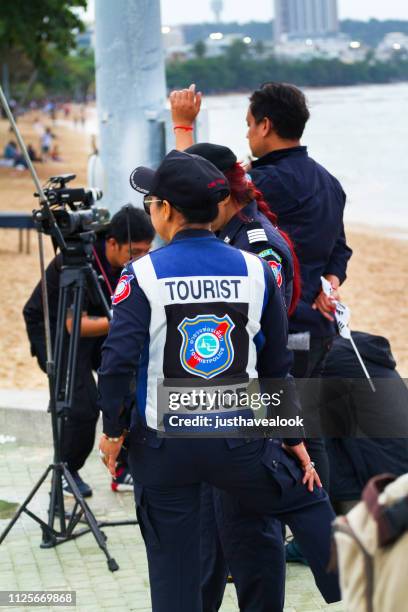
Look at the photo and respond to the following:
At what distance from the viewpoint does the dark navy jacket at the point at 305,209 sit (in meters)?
4.71

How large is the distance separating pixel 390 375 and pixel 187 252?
2163mm

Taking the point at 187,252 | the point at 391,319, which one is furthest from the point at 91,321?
the point at 391,319

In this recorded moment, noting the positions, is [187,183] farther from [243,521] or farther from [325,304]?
[325,304]

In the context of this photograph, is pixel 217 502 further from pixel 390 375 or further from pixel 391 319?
pixel 391 319

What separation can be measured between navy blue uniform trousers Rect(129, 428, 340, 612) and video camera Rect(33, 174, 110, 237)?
5.83 feet

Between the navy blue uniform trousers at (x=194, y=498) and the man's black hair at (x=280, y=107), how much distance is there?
1.55 meters

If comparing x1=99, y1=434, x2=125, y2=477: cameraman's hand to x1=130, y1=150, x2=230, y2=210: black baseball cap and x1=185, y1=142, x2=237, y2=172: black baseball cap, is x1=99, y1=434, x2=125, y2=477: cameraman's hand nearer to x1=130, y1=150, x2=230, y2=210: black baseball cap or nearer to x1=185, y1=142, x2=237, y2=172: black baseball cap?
x1=130, y1=150, x2=230, y2=210: black baseball cap

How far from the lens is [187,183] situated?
3.44 m

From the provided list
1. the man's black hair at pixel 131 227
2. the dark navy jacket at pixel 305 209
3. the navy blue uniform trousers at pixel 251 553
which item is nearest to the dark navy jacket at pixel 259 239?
the dark navy jacket at pixel 305 209

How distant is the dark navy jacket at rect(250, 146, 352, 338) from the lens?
471cm

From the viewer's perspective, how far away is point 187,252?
11.3ft

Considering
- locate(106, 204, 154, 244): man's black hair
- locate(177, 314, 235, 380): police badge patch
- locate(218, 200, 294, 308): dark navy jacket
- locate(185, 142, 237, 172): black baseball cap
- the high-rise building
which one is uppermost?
locate(185, 142, 237, 172): black baseball cap

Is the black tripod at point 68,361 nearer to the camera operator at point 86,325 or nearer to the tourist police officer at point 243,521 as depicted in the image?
the camera operator at point 86,325

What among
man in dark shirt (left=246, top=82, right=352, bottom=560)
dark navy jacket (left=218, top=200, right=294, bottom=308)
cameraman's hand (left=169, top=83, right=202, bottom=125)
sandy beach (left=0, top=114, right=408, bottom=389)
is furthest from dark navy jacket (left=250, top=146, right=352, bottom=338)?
sandy beach (left=0, top=114, right=408, bottom=389)
